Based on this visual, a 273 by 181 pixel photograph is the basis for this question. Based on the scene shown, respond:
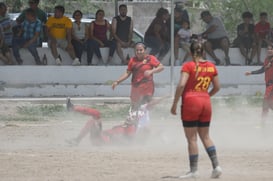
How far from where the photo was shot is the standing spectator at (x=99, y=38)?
23.1 m

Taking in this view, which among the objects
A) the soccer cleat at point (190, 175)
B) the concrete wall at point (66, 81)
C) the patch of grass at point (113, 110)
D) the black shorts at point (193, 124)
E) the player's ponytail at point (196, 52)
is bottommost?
the patch of grass at point (113, 110)

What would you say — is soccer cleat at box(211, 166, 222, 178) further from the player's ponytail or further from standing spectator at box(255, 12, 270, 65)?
standing spectator at box(255, 12, 270, 65)

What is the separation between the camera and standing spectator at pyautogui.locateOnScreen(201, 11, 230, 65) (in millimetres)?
24188

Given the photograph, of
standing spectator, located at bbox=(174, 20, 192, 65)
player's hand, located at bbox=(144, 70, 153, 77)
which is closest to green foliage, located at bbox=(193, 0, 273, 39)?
standing spectator, located at bbox=(174, 20, 192, 65)

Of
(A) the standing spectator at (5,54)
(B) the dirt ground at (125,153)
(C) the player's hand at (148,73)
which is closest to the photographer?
(B) the dirt ground at (125,153)

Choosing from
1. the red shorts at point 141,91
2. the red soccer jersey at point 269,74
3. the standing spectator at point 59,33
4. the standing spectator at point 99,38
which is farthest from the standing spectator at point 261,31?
the red shorts at point 141,91

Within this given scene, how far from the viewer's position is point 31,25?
2280 cm

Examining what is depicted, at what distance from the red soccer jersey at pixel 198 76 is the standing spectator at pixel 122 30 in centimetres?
1241

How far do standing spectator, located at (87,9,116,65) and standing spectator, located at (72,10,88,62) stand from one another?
198 millimetres

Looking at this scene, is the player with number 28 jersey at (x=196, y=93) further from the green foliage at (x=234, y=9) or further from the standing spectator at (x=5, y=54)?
the green foliage at (x=234, y=9)

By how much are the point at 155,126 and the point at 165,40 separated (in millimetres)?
5927

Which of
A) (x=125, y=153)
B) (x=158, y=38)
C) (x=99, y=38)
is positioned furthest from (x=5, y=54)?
(x=125, y=153)

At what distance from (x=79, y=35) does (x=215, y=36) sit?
156 inches

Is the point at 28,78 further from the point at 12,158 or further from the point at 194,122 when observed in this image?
the point at 194,122
